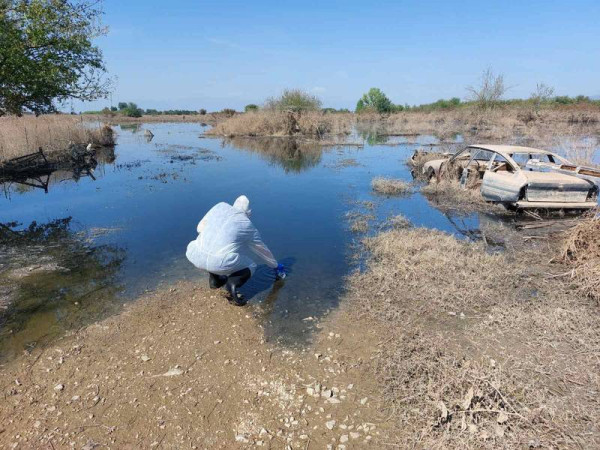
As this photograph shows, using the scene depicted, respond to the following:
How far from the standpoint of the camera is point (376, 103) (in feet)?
197

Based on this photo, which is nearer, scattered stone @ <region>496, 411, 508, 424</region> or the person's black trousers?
scattered stone @ <region>496, 411, 508, 424</region>

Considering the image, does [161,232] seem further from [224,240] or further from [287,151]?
Result: [287,151]

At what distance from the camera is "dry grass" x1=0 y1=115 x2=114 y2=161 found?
1564cm

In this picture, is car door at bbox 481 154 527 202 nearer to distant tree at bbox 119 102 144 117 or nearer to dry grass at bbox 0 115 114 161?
dry grass at bbox 0 115 114 161

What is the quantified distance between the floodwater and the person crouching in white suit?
1.74ft

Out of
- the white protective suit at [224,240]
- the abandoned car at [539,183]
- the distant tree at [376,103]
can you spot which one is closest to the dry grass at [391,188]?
the abandoned car at [539,183]

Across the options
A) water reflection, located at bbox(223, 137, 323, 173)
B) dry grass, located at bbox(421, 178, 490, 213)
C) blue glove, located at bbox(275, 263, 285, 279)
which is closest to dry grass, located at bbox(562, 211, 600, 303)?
dry grass, located at bbox(421, 178, 490, 213)

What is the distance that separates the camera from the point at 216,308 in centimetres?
497

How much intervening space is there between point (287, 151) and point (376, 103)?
42852 millimetres

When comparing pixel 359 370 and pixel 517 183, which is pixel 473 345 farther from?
pixel 517 183

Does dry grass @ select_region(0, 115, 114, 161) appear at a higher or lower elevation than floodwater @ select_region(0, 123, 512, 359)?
higher

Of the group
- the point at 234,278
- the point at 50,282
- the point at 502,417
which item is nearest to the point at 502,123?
the point at 234,278

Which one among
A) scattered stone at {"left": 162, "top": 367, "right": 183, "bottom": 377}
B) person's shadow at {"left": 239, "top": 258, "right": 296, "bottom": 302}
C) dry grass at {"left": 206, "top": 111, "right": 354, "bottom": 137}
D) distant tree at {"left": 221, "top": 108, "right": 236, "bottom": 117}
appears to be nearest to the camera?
scattered stone at {"left": 162, "top": 367, "right": 183, "bottom": 377}

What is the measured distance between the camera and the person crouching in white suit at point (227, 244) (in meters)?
4.64
